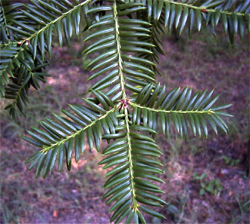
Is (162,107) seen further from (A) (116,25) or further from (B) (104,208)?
(B) (104,208)

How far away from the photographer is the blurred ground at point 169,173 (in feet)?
7.63

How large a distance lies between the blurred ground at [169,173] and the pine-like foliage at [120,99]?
75.5 inches

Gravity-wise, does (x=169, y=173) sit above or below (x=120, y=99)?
below

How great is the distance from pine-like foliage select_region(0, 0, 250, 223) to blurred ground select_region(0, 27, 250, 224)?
1.92m

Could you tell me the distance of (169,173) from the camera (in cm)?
257

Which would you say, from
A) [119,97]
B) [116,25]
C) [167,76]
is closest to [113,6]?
[116,25]

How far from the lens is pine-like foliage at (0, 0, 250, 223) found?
55cm

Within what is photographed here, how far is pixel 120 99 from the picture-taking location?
2.05 ft

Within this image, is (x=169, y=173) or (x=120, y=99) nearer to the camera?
(x=120, y=99)

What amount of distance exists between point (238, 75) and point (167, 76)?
103 centimetres

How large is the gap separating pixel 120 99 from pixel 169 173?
213 cm

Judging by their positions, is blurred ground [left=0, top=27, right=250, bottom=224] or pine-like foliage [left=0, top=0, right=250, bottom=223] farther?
blurred ground [left=0, top=27, right=250, bottom=224]

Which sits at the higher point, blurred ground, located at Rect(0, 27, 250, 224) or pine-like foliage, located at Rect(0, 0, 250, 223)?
pine-like foliage, located at Rect(0, 0, 250, 223)

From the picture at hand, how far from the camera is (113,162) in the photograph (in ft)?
1.81
